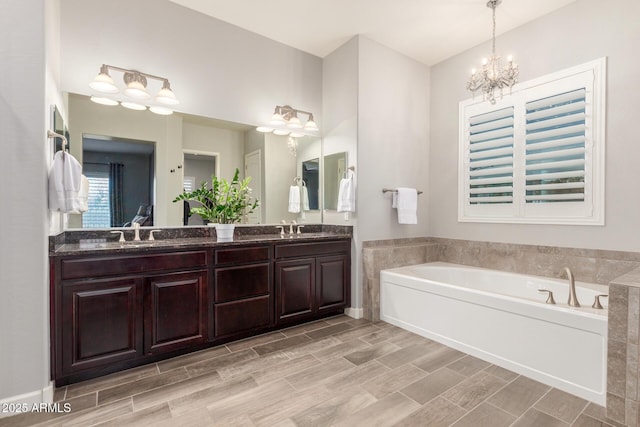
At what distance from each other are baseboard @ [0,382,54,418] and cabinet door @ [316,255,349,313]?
6.99 ft

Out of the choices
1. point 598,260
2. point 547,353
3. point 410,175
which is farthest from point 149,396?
point 598,260

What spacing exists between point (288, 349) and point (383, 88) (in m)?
2.98

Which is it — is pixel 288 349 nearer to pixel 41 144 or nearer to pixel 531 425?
pixel 531 425

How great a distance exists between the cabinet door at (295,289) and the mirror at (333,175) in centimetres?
87

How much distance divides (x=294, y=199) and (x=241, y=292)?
1.35 meters

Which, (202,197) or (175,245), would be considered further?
(202,197)

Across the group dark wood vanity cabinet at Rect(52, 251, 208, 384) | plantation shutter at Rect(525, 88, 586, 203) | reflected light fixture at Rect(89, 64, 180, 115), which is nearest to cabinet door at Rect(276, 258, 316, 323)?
dark wood vanity cabinet at Rect(52, 251, 208, 384)

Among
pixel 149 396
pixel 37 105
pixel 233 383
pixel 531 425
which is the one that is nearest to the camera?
pixel 531 425

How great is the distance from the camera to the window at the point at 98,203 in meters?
2.46

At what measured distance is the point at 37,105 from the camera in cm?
180

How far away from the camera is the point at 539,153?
3021mm

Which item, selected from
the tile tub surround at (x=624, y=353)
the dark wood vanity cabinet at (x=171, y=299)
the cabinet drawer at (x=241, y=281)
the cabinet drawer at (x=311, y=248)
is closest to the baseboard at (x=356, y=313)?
the dark wood vanity cabinet at (x=171, y=299)

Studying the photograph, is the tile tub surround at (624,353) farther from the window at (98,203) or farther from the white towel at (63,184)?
the window at (98,203)

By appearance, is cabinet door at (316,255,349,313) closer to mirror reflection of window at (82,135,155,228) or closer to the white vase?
the white vase
